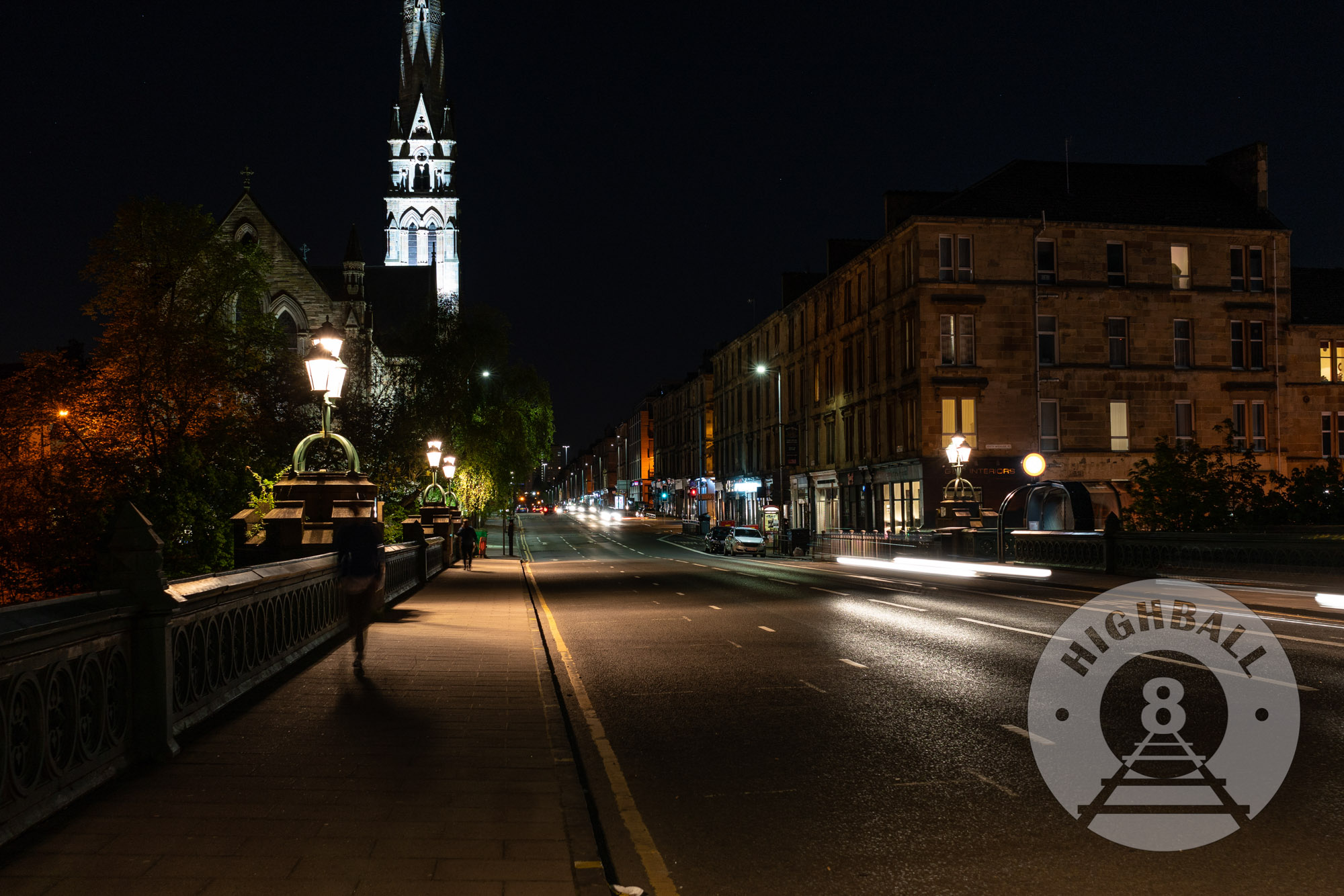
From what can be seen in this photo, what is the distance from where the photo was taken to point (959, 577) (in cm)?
3203

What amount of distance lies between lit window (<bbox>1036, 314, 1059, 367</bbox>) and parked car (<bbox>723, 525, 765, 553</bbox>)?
1615cm

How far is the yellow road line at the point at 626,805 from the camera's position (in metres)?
5.29

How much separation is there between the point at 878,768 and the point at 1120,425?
1839 inches

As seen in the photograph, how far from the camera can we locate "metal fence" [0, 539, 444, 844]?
18.2 ft

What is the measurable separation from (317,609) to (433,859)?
9.97 meters

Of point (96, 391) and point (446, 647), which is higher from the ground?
point (96, 391)

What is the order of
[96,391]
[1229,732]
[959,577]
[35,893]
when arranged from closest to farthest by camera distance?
[35,893]
[1229,732]
[959,577]
[96,391]

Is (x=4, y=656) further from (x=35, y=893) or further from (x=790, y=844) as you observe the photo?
(x=790, y=844)

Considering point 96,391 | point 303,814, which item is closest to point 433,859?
point 303,814

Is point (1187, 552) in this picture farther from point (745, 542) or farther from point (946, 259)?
point (745, 542)

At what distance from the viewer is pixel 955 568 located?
33.3m

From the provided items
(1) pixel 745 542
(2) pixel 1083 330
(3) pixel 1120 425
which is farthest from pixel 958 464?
(1) pixel 745 542

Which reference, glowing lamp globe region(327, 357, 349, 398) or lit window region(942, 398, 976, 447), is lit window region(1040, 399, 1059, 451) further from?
glowing lamp globe region(327, 357, 349, 398)

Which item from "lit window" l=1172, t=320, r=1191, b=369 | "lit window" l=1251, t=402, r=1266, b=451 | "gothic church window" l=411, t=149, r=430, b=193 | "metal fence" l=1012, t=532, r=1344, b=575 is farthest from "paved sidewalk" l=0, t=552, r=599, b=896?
"gothic church window" l=411, t=149, r=430, b=193
